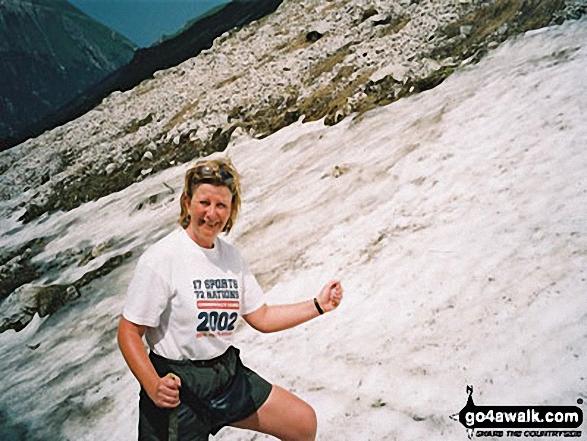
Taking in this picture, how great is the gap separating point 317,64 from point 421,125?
7895 millimetres

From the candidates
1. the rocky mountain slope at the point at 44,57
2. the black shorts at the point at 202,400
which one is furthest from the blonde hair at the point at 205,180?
the rocky mountain slope at the point at 44,57

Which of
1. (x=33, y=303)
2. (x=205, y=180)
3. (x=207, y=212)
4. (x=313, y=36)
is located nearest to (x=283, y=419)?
(x=207, y=212)

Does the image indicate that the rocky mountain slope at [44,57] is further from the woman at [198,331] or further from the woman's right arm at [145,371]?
the woman's right arm at [145,371]

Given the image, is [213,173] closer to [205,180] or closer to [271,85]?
[205,180]

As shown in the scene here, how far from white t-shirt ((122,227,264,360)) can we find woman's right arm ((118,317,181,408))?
0.20 ft

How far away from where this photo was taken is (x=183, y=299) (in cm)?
253

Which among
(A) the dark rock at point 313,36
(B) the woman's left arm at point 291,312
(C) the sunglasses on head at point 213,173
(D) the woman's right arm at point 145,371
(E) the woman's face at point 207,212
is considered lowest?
(A) the dark rock at point 313,36

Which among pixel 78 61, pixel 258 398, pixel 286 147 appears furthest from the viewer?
pixel 78 61

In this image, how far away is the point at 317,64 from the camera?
15.2 metres

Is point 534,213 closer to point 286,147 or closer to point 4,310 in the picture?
point 286,147

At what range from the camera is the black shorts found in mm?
2512

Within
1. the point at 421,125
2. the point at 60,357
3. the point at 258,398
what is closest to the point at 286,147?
the point at 421,125

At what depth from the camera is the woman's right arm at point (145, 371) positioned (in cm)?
235

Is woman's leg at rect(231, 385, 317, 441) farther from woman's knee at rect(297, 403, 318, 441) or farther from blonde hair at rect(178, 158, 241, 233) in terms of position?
blonde hair at rect(178, 158, 241, 233)
